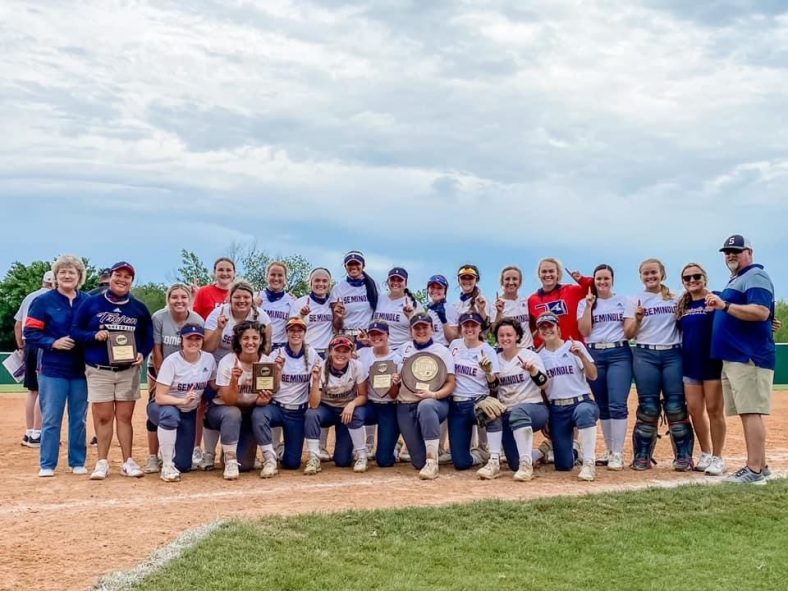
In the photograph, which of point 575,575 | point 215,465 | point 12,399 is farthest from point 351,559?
point 12,399

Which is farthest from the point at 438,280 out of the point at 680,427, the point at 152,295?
the point at 152,295

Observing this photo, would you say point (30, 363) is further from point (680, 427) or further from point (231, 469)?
point (680, 427)

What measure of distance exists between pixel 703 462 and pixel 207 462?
431cm

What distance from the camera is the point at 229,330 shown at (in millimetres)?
7262

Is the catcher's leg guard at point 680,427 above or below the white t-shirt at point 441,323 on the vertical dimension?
below

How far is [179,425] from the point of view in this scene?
22.7 ft

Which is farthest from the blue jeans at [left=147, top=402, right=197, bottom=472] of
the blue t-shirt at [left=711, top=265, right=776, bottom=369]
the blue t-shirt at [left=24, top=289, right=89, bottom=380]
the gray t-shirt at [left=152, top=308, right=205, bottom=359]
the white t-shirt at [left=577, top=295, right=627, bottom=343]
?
the blue t-shirt at [left=711, top=265, right=776, bottom=369]

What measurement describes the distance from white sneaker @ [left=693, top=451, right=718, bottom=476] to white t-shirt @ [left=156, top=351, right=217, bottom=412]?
431cm

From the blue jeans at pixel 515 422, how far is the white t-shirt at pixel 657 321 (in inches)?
43.5

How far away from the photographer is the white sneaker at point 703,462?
22.9ft

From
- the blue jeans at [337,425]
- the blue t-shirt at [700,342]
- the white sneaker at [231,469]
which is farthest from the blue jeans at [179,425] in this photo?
the blue t-shirt at [700,342]

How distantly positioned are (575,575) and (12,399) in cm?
1660

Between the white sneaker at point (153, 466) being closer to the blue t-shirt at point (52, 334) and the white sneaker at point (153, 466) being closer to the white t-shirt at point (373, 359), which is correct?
the blue t-shirt at point (52, 334)

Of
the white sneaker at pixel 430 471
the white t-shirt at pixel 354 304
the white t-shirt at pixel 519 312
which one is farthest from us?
the white t-shirt at pixel 354 304
